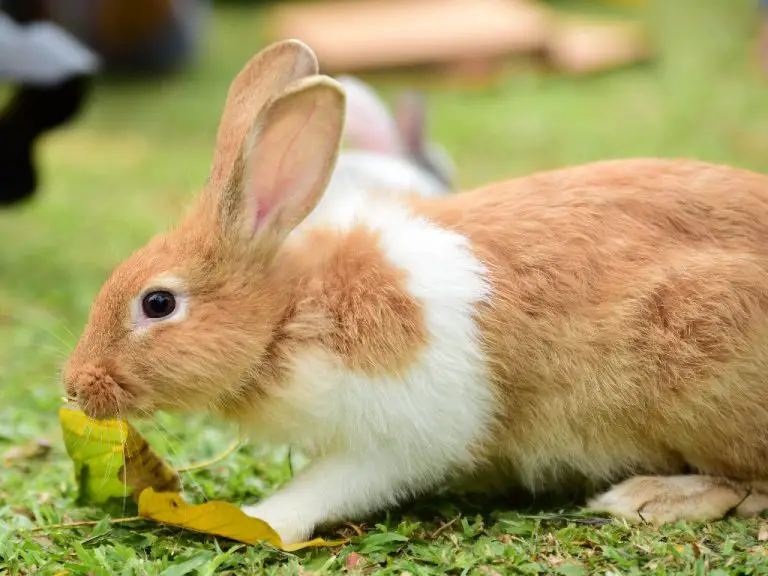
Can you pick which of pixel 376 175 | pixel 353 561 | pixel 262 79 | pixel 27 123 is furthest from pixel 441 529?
pixel 27 123

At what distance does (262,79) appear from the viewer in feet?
8.82

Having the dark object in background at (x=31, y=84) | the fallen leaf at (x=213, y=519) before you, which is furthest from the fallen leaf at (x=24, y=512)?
the dark object in background at (x=31, y=84)

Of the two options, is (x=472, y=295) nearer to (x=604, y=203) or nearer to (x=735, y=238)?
(x=604, y=203)

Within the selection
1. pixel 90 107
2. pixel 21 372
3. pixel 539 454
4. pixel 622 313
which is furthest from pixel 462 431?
pixel 90 107

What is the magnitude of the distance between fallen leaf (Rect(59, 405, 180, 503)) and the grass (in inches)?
2.6

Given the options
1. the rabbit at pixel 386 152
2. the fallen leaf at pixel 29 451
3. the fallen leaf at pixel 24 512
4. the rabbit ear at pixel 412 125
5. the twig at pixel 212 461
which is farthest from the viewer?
the rabbit ear at pixel 412 125

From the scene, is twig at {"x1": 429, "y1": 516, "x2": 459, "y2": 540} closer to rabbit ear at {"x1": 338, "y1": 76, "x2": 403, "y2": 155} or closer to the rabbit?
the rabbit

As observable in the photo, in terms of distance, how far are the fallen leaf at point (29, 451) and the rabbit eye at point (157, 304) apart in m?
0.99

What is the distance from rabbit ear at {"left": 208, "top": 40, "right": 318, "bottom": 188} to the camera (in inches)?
104

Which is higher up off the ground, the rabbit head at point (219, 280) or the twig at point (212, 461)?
the rabbit head at point (219, 280)

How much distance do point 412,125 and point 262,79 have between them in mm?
2482

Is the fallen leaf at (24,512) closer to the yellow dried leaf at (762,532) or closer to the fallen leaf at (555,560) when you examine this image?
the fallen leaf at (555,560)

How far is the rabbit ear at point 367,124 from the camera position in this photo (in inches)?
188

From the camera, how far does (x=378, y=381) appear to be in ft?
8.00
